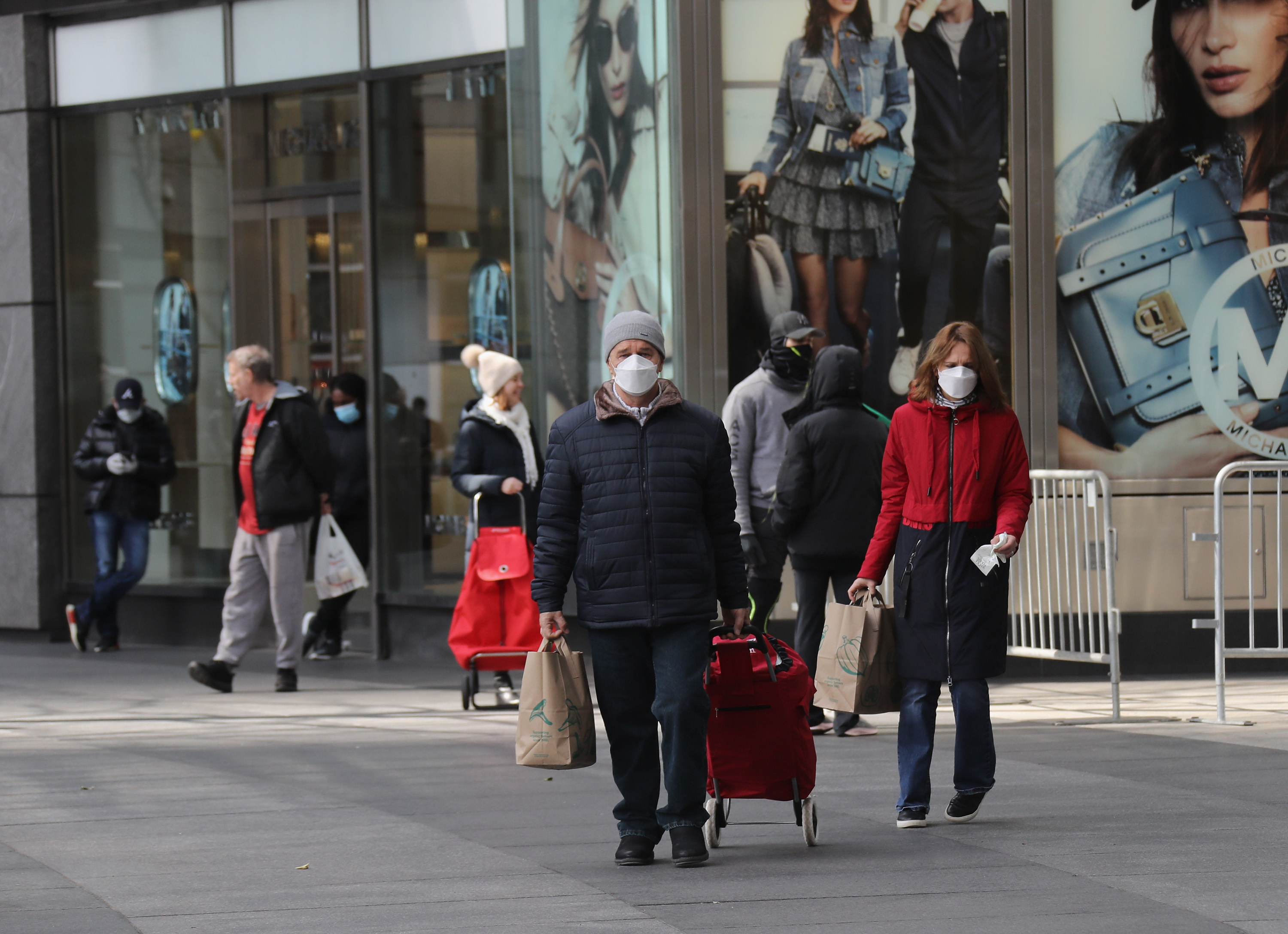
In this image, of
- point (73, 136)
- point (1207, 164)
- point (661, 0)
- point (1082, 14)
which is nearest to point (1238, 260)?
point (1207, 164)

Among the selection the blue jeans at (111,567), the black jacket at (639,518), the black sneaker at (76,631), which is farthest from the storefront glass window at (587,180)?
the black jacket at (639,518)

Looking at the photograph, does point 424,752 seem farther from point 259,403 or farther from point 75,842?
point 259,403

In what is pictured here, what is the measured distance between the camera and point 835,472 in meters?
8.05

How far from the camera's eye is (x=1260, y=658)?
1024cm

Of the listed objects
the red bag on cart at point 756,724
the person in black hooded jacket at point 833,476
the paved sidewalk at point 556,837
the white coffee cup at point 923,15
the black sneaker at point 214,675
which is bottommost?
the paved sidewalk at point 556,837

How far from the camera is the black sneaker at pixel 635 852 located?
566 cm

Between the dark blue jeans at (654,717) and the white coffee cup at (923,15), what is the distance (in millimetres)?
5778

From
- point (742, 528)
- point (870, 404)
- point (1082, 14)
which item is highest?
point (1082, 14)

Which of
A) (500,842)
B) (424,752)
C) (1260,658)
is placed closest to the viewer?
(500,842)

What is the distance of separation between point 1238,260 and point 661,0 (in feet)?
12.4

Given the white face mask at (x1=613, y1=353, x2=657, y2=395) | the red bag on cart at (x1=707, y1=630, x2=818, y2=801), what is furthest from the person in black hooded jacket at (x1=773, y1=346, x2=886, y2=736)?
the white face mask at (x1=613, y1=353, x2=657, y2=395)

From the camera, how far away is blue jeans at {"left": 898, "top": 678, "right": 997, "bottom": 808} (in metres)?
6.18

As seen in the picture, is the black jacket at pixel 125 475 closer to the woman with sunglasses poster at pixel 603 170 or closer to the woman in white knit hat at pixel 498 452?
the woman with sunglasses poster at pixel 603 170

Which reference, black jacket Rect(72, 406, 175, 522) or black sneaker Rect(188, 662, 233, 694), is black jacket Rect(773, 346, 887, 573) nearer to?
black sneaker Rect(188, 662, 233, 694)
